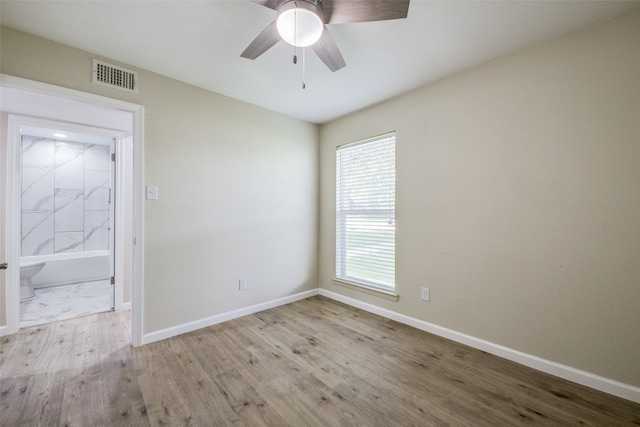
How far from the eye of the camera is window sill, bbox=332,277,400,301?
2945 millimetres

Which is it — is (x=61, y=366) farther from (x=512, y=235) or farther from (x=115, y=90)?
(x=512, y=235)

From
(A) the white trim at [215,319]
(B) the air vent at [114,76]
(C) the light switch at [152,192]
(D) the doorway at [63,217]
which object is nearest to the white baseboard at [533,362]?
(A) the white trim at [215,319]

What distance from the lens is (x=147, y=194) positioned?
2.42 metres

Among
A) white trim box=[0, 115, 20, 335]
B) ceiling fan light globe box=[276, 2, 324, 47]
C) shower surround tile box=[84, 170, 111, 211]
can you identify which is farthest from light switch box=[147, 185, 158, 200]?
shower surround tile box=[84, 170, 111, 211]

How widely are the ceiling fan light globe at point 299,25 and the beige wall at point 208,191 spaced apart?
1648mm

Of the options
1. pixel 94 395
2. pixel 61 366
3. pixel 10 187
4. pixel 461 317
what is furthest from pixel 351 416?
pixel 10 187

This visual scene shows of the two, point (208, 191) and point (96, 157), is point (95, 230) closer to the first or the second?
point (96, 157)

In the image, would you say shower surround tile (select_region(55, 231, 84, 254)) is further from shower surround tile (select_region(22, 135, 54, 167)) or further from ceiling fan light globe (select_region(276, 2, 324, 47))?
ceiling fan light globe (select_region(276, 2, 324, 47))

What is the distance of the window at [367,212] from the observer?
3027 mm

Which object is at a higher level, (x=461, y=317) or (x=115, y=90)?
(x=115, y=90)

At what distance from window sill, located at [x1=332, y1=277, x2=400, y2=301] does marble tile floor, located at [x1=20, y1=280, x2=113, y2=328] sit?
297cm

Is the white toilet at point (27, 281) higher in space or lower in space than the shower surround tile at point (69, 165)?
lower

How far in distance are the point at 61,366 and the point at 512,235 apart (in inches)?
146

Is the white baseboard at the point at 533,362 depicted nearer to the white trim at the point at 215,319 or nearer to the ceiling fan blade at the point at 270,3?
the white trim at the point at 215,319
